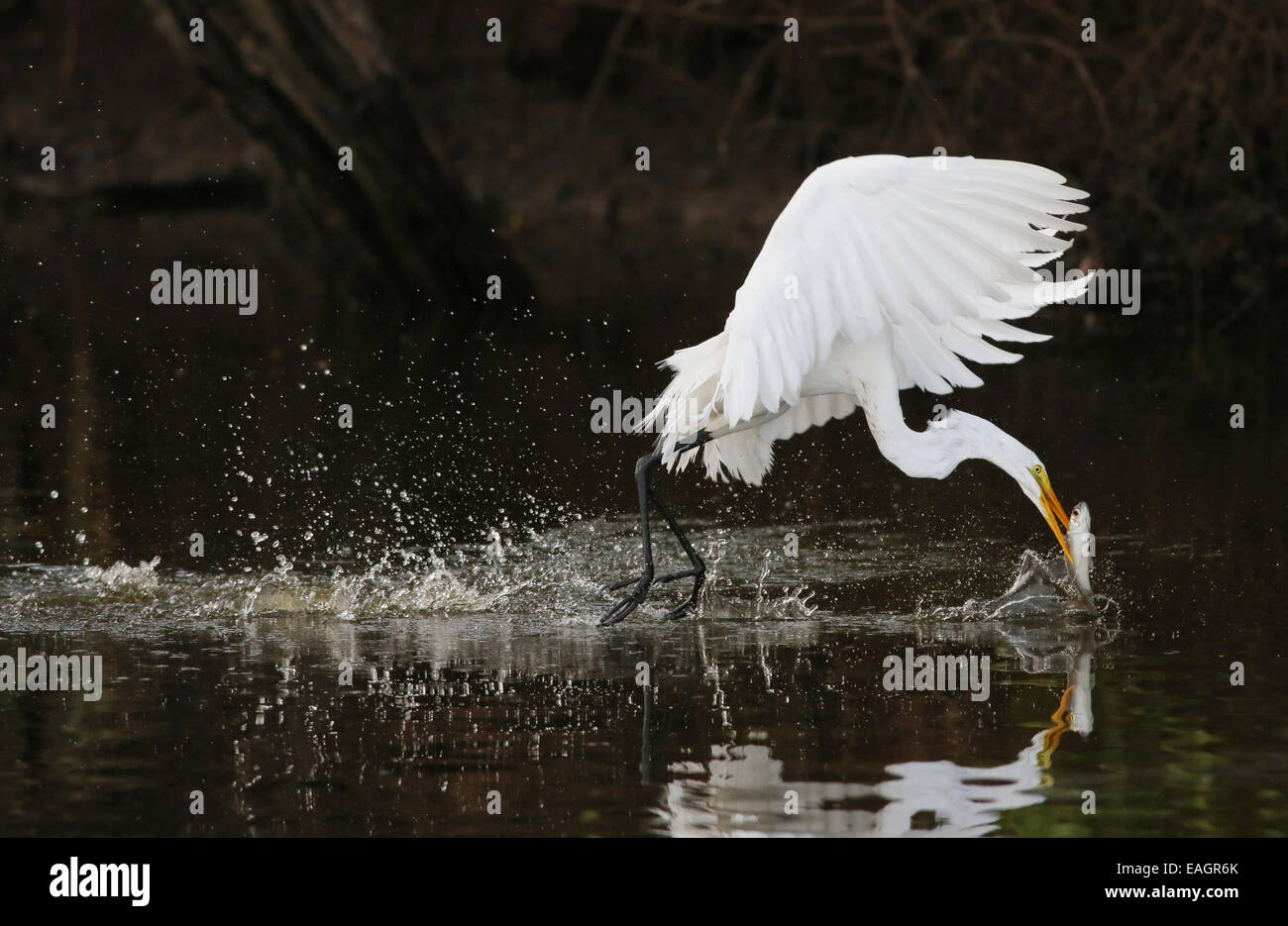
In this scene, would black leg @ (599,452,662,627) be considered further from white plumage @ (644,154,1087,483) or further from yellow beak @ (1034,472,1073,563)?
yellow beak @ (1034,472,1073,563)

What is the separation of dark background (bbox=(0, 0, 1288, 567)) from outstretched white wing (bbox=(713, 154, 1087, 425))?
8.25ft

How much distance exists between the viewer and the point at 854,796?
242 inches

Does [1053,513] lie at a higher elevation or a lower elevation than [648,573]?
higher

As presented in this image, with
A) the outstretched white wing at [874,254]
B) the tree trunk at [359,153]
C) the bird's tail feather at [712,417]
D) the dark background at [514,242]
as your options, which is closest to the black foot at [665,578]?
the bird's tail feather at [712,417]

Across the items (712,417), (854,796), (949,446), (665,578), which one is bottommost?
(854,796)

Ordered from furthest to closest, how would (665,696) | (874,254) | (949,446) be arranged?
(949,446) < (874,254) < (665,696)

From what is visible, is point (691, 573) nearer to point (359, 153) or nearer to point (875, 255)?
point (875, 255)

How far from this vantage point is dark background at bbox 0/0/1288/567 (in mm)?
11219

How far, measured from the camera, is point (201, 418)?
42.7ft

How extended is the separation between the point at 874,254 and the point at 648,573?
1.79 meters

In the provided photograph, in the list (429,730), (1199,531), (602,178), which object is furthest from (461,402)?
(602,178)

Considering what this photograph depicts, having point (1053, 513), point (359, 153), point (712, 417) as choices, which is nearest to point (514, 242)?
point (359, 153)

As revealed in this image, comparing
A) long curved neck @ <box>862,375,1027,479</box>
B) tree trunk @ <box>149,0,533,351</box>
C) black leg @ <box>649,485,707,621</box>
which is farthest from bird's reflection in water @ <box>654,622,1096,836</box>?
tree trunk @ <box>149,0,533,351</box>

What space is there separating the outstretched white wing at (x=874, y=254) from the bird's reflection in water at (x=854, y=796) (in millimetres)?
1689
